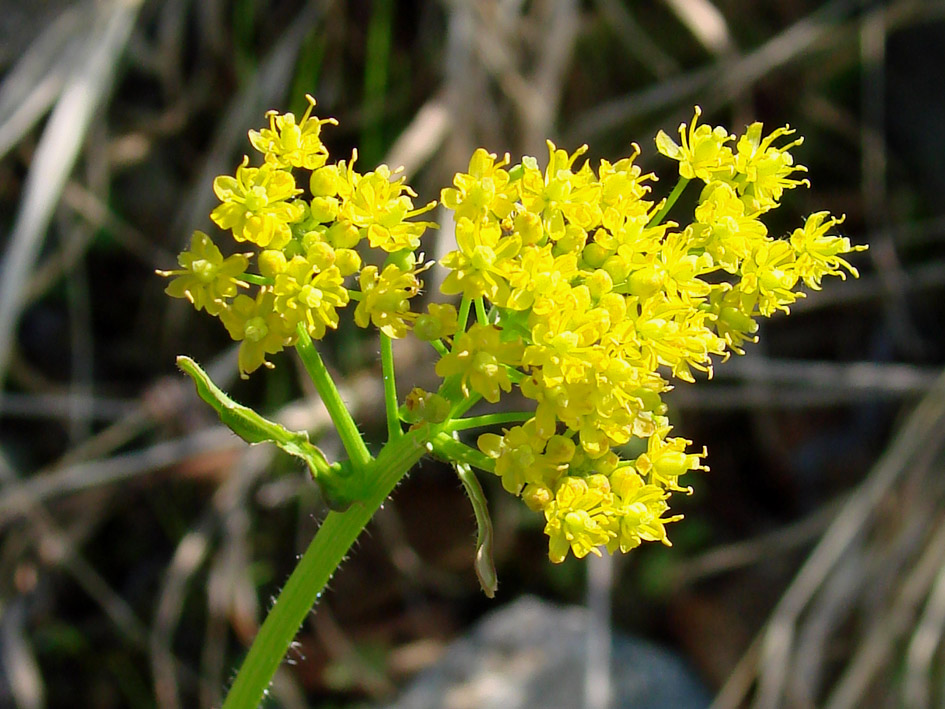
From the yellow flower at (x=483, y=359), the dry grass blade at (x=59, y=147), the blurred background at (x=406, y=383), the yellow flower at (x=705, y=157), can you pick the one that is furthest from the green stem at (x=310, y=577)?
the dry grass blade at (x=59, y=147)

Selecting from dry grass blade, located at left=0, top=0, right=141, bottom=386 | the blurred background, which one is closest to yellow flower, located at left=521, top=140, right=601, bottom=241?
the blurred background

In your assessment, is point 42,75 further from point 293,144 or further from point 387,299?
point 387,299

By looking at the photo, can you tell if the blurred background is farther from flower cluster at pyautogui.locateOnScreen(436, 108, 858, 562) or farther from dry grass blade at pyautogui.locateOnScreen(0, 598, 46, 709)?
flower cluster at pyautogui.locateOnScreen(436, 108, 858, 562)

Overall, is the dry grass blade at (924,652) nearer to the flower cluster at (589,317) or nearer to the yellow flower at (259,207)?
the flower cluster at (589,317)

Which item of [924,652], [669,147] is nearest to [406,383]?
[924,652]

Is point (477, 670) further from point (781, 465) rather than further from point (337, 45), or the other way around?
point (337, 45)

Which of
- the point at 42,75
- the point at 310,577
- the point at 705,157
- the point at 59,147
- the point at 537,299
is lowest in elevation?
the point at 310,577
